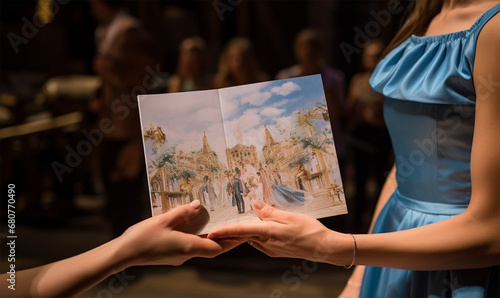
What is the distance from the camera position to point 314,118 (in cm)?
92

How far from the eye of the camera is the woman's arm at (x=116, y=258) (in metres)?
0.81

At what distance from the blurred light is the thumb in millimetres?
2355

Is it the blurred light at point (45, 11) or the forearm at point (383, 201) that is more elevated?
the blurred light at point (45, 11)

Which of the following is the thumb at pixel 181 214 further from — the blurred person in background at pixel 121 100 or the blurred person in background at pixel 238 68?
the blurred person in background at pixel 238 68

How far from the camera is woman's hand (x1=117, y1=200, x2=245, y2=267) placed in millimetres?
820

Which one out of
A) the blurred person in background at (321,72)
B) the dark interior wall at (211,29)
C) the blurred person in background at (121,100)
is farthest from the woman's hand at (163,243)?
the dark interior wall at (211,29)

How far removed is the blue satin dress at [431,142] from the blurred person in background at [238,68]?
161cm

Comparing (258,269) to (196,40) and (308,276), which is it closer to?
(308,276)

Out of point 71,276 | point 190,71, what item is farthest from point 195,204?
point 190,71

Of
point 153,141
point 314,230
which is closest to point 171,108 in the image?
point 153,141

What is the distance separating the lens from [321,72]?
8.50ft

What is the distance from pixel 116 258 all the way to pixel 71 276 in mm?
87

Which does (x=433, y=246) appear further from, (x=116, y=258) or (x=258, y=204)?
(x=116, y=258)

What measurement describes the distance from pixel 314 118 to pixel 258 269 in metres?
1.94
